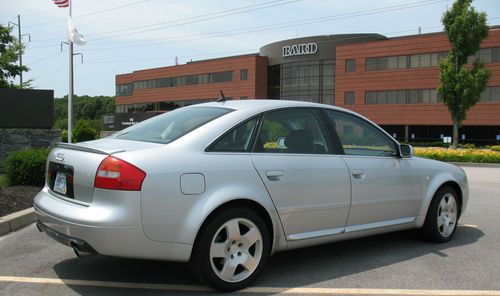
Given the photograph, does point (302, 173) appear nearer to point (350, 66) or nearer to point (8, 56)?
point (8, 56)

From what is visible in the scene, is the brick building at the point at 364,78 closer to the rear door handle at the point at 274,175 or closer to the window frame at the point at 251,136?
the window frame at the point at 251,136

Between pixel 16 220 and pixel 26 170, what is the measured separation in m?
2.62

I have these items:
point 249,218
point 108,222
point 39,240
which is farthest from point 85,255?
point 249,218

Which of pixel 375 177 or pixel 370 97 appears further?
pixel 370 97

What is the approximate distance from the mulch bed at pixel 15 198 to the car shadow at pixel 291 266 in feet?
7.92

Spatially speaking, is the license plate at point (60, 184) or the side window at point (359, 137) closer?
the license plate at point (60, 184)

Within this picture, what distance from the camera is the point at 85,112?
510 ft

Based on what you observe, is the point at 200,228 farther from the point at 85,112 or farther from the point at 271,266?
the point at 85,112

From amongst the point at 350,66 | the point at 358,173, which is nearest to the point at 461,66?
the point at 350,66

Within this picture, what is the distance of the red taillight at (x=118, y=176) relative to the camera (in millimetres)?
3715

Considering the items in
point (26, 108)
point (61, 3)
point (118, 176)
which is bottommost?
point (118, 176)

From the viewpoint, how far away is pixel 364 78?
5941 centimetres

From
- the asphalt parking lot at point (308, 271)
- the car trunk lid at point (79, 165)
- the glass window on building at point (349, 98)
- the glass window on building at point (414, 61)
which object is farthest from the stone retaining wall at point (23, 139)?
the glass window on building at point (349, 98)

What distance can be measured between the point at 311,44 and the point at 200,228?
65222 mm
